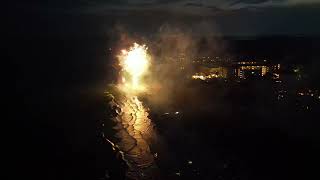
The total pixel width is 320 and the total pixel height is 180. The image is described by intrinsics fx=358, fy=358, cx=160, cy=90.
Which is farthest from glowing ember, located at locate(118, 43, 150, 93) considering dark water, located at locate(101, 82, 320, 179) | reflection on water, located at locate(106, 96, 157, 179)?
dark water, located at locate(101, 82, 320, 179)

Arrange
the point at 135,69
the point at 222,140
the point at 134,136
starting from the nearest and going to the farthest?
the point at 222,140 < the point at 134,136 < the point at 135,69

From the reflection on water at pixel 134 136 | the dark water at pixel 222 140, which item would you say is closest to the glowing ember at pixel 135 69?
the reflection on water at pixel 134 136

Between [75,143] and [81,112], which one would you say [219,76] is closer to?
[81,112]

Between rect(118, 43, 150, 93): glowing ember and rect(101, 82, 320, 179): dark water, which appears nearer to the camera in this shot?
rect(101, 82, 320, 179): dark water

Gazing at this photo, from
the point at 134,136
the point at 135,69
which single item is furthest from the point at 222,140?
the point at 135,69

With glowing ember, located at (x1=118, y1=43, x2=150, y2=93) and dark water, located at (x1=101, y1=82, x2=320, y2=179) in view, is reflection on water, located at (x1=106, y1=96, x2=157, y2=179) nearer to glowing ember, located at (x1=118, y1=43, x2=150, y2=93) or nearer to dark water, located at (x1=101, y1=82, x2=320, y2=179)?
dark water, located at (x1=101, y1=82, x2=320, y2=179)

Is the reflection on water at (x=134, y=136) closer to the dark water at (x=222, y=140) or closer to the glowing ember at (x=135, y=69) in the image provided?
the dark water at (x=222, y=140)

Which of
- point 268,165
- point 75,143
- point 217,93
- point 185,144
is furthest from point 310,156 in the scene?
point 217,93

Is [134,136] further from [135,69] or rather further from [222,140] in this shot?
[135,69]
